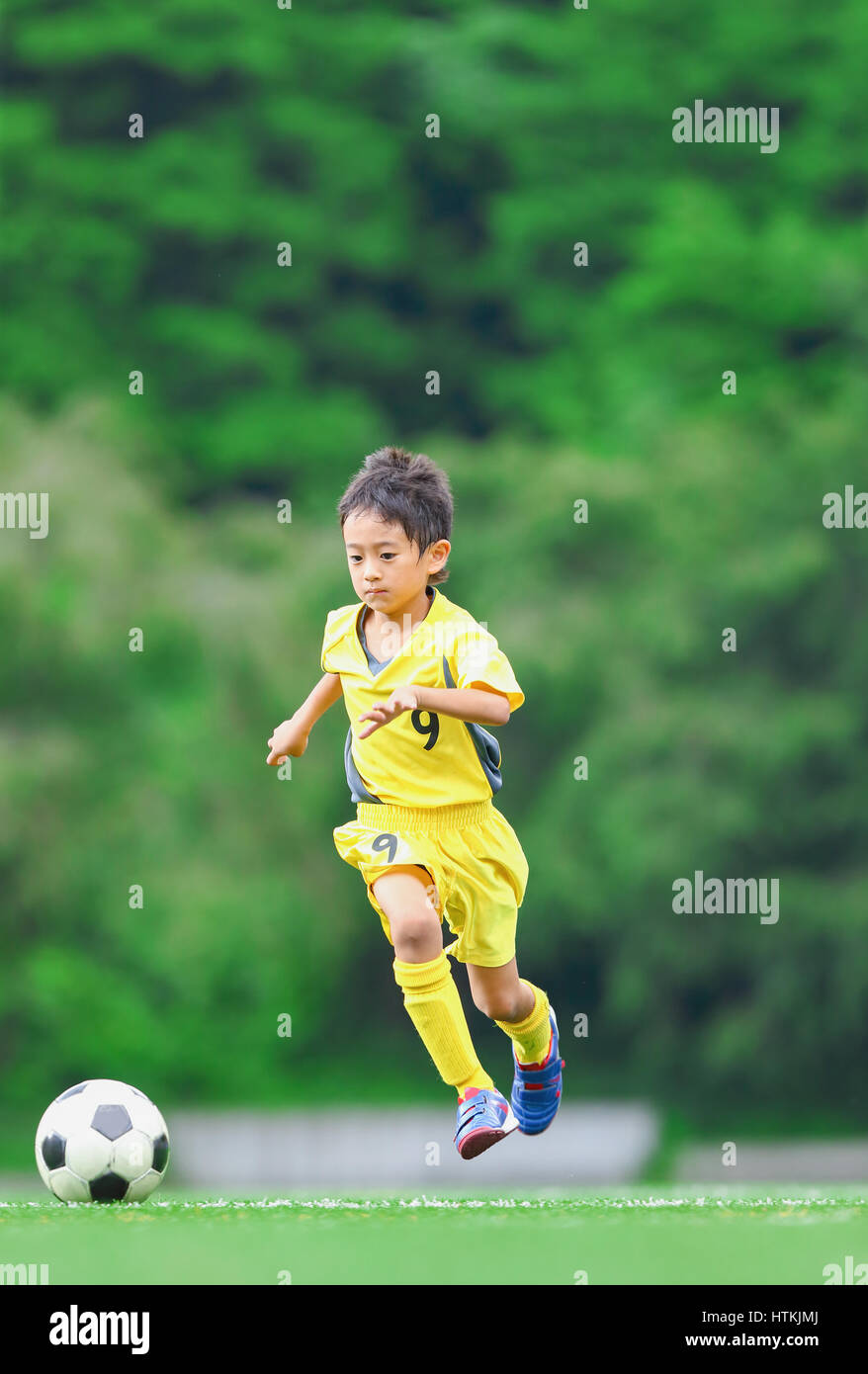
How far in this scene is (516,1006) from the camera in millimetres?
5742

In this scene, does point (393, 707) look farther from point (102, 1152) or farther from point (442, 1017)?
point (102, 1152)

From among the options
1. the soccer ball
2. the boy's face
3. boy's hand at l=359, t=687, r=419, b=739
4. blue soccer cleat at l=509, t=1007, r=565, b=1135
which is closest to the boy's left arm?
boy's hand at l=359, t=687, r=419, b=739

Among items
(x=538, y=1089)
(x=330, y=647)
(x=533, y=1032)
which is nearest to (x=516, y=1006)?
(x=533, y=1032)

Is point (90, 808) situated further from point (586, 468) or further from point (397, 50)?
point (397, 50)

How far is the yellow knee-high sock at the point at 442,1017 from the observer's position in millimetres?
5309

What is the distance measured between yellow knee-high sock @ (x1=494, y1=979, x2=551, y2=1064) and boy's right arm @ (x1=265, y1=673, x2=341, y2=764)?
0.99 meters

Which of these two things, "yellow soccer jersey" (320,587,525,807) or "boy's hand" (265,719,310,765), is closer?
"yellow soccer jersey" (320,587,525,807)

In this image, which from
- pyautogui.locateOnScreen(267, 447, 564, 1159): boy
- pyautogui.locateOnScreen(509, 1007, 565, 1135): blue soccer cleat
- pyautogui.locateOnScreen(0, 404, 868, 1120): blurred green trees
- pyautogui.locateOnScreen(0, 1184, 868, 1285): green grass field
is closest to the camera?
pyautogui.locateOnScreen(0, 1184, 868, 1285): green grass field

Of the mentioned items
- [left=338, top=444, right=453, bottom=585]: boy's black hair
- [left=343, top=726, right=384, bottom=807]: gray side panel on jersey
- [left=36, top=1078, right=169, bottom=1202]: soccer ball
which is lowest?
[left=36, top=1078, right=169, bottom=1202]: soccer ball

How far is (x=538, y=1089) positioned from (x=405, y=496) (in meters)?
1.93

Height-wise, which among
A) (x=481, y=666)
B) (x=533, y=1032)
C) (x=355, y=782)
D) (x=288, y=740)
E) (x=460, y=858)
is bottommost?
(x=533, y=1032)

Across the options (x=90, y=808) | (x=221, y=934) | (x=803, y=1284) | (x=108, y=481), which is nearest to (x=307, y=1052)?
(x=221, y=934)

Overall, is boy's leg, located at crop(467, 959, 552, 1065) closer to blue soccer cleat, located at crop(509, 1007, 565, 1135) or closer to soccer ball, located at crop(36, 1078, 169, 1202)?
blue soccer cleat, located at crop(509, 1007, 565, 1135)

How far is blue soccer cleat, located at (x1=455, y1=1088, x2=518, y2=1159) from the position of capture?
17.0 feet
